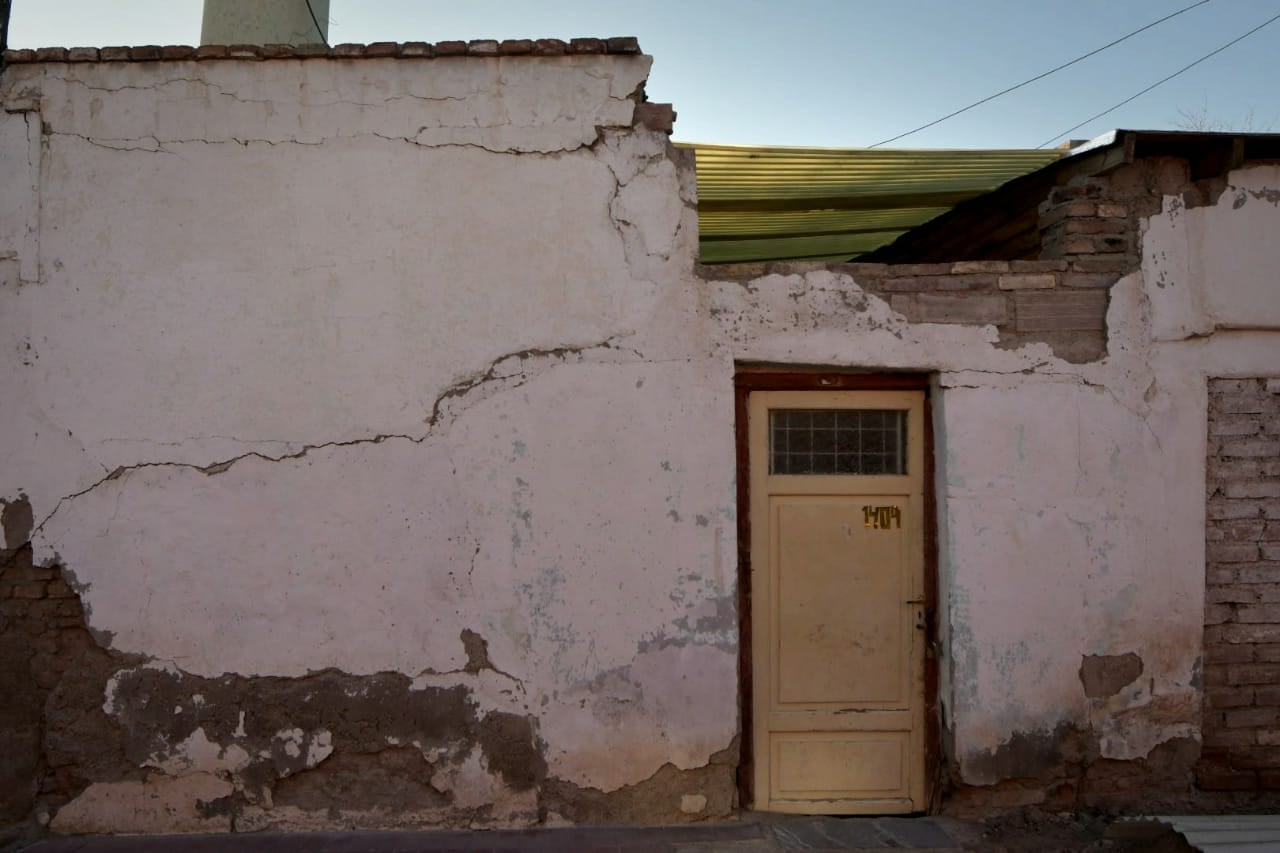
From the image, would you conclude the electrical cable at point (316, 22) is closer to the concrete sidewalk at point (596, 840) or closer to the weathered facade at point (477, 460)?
the weathered facade at point (477, 460)

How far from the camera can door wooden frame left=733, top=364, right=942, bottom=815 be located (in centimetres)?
499

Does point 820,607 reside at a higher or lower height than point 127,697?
higher

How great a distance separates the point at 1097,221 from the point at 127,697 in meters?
5.15

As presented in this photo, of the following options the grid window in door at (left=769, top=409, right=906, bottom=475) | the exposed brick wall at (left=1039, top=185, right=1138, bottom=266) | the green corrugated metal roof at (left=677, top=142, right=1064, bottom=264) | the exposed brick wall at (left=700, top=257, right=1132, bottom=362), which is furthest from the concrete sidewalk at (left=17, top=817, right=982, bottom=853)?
the green corrugated metal roof at (left=677, top=142, right=1064, bottom=264)

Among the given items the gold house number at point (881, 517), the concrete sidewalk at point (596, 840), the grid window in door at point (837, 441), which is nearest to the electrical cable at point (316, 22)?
the grid window in door at point (837, 441)

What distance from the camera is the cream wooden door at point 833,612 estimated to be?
16.5 ft

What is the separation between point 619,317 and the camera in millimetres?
4871

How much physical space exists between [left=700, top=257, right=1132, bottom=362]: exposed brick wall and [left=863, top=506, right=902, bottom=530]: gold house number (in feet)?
3.10

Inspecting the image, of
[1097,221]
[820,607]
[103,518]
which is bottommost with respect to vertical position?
[820,607]

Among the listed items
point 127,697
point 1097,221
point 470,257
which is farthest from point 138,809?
point 1097,221

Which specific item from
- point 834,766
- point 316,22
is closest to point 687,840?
point 834,766

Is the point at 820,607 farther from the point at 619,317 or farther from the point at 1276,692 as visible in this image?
the point at 1276,692

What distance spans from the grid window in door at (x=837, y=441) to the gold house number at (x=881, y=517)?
0.18m

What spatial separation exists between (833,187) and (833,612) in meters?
2.28
